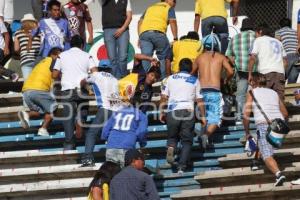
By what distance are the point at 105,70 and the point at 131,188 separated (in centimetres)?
334

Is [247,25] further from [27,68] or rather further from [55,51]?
[27,68]

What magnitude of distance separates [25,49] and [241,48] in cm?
342

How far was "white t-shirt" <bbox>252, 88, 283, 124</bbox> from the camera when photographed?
17812mm

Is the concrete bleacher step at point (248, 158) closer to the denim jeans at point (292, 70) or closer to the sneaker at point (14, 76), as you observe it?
the denim jeans at point (292, 70)

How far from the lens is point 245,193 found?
17.6 m

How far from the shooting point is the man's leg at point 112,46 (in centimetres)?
2034

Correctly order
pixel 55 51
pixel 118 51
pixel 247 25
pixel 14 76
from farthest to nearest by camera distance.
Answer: pixel 14 76
pixel 118 51
pixel 247 25
pixel 55 51

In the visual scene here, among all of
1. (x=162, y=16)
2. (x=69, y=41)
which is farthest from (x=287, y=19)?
(x=69, y=41)

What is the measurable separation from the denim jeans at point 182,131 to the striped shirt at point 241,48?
1.72 m

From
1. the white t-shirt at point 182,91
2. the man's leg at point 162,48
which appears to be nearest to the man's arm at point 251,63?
the white t-shirt at point 182,91

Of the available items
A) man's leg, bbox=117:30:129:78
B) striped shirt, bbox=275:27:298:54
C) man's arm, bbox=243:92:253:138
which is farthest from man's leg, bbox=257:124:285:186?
striped shirt, bbox=275:27:298:54

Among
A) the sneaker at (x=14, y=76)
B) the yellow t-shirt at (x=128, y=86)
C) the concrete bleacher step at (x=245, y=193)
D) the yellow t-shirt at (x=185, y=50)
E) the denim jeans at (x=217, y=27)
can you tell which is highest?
the denim jeans at (x=217, y=27)

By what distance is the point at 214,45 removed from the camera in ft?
63.5

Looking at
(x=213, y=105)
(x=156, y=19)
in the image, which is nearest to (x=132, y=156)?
(x=213, y=105)
